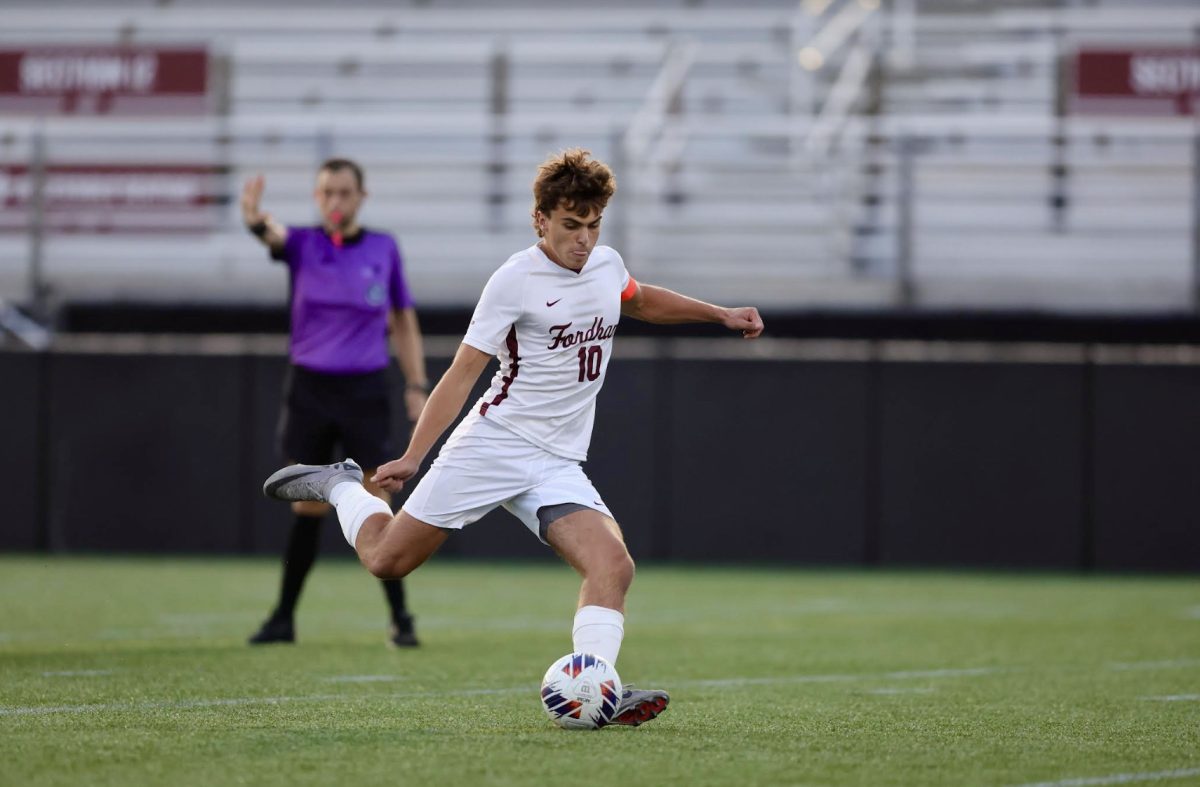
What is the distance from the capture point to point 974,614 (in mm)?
10664

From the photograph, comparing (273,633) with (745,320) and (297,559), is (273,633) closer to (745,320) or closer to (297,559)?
(297,559)

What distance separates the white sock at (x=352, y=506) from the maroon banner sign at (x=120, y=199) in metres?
10.7

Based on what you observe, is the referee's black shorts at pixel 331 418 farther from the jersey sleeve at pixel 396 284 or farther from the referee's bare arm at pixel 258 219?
the referee's bare arm at pixel 258 219

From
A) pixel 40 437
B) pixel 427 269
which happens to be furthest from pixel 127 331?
pixel 427 269

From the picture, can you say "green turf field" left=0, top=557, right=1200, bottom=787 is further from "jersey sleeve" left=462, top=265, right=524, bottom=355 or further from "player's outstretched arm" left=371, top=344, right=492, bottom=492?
"jersey sleeve" left=462, top=265, right=524, bottom=355

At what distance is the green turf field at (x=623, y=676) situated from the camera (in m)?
4.70

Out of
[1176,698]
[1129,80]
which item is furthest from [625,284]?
[1129,80]

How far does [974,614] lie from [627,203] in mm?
5912

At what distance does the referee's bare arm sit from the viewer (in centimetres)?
805

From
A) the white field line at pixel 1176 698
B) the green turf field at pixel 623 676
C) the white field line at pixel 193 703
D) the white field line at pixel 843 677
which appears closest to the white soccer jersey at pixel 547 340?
the green turf field at pixel 623 676

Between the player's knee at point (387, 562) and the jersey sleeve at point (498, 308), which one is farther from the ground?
the jersey sleeve at point (498, 308)

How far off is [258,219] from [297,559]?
5.41 feet

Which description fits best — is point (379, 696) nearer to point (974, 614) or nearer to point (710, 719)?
point (710, 719)

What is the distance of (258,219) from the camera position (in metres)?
8.09
